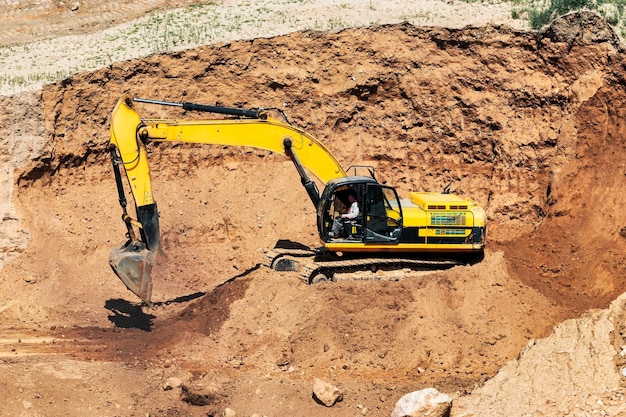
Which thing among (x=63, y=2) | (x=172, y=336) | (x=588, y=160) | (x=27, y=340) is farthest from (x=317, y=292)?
(x=63, y=2)

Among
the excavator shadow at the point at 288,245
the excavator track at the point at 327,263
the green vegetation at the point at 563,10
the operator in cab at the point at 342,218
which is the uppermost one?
the green vegetation at the point at 563,10

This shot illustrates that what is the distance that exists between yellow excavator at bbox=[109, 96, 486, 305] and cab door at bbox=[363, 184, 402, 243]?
21mm

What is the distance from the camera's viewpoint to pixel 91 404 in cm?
1372

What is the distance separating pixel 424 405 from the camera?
41.6ft

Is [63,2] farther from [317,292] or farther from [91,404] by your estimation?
[91,404]

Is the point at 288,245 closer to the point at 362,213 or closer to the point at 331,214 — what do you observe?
the point at 331,214

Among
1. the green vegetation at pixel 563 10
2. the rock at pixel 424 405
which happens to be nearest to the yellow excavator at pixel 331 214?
the rock at pixel 424 405

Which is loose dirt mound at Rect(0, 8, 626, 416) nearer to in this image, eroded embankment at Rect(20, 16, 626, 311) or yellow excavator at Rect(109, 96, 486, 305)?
eroded embankment at Rect(20, 16, 626, 311)

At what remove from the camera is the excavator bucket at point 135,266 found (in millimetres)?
15812

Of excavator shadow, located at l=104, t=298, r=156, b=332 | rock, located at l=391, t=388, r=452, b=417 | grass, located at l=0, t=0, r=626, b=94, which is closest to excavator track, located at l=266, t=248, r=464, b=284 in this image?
excavator shadow, located at l=104, t=298, r=156, b=332

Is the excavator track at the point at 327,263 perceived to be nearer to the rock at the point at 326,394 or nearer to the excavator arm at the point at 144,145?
the excavator arm at the point at 144,145

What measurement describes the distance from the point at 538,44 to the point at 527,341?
865cm

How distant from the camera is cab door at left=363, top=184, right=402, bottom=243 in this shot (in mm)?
17562

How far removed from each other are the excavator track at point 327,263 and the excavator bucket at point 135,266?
10.5 feet
